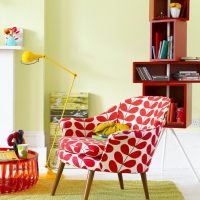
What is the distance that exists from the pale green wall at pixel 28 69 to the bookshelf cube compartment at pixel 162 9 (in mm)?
1287

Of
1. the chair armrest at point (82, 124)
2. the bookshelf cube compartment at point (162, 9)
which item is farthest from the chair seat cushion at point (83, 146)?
the bookshelf cube compartment at point (162, 9)

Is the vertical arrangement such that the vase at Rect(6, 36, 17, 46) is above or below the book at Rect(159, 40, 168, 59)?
above

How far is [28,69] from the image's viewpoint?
5328 mm

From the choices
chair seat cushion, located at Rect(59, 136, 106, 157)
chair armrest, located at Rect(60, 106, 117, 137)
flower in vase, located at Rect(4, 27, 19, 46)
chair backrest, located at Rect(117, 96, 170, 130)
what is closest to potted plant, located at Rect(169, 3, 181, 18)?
chair backrest, located at Rect(117, 96, 170, 130)

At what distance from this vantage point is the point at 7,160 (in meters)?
3.81

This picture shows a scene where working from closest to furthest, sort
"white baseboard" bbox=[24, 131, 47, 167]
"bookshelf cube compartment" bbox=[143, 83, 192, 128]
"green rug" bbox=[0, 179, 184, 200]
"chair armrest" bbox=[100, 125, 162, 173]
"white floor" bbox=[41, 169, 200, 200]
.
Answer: "chair armrest" bbox=[100, 125, 162, 173], "green rug" bbox=[0, 179, 184, 200], "white floor" bbox=[41, 169, 200, 200], "bookshelf cube compartment" bbox=[143, 83, 192, 128], "white baseboard" bbox=[24, 131, 47, 167]

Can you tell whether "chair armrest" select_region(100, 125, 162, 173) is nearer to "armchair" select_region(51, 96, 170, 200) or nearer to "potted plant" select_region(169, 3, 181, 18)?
"armchair" select_region(51, 96, 170, 200)

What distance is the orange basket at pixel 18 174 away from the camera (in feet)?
12.6

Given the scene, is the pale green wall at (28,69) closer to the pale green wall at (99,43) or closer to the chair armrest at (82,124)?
the pale green wall at (99,43)

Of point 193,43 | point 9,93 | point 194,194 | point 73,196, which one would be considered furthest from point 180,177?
point 9,93

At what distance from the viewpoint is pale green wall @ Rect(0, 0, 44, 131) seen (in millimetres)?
5250

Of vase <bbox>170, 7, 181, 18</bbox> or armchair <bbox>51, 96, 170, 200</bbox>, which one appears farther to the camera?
vase <bbox>170, 7, 181, 18</bbox>

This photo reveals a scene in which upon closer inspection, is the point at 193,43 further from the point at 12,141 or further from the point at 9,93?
the point at 12,141

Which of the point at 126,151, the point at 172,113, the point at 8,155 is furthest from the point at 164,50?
the point at 8,155
